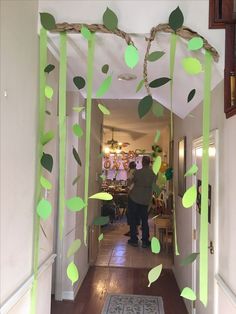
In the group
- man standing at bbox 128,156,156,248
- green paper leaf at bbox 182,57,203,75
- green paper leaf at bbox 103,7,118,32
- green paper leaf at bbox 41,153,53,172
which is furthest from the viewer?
man standing at bbox 128,156,156,248

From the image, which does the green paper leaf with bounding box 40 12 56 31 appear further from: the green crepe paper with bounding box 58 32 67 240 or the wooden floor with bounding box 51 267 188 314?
the wooden floor with bounding box 51 267 188 314

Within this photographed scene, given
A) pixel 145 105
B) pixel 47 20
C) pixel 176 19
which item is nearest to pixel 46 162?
pixel 145 105

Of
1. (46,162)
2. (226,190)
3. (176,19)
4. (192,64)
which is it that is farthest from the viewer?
(226,190)

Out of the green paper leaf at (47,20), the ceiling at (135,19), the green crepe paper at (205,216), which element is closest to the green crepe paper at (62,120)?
the green paper leaf at (47,20)

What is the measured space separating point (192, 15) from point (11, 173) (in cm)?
136

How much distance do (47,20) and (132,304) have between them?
2856mm

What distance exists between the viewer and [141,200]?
543 centimetres

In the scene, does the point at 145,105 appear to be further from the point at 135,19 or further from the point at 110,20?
the point at 135,19

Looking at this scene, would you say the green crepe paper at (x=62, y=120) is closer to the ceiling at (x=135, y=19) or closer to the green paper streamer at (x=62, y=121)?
the green paper streamer at (x=62, y=121)

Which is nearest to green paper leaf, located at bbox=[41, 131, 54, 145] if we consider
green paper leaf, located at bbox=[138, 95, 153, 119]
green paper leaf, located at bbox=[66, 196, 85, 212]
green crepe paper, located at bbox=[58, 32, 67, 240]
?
green crepe paper, located at bbox=[58, 32, 67, 240]

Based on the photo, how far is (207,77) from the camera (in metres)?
1.61

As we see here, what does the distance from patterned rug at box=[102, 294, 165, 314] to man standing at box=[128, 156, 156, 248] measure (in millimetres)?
2086

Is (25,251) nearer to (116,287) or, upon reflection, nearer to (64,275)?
(64,275)

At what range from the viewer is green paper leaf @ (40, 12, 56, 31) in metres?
1.62
